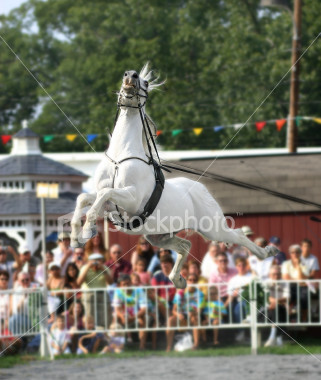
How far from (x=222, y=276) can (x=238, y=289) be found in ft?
0.74

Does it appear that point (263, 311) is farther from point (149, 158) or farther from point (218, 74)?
point (218, 74)

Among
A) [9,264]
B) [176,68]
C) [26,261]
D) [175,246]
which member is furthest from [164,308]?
[176,68]

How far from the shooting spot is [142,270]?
Result: 12.4m

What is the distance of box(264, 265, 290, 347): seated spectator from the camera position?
12109 millimetres

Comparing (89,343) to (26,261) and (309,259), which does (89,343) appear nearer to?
(26,261)

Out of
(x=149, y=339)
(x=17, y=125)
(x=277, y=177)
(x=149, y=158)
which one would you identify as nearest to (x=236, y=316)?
(x=149, y=339)

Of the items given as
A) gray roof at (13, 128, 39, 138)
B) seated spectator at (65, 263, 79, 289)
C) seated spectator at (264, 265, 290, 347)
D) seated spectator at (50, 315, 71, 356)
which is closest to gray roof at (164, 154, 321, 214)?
seated spectator at (264, 265, 290, 347)

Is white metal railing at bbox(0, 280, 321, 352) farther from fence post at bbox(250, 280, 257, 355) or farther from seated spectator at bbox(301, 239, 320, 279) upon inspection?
seated spectator at bbox(301, 239, 320, 279)

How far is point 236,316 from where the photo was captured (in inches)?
484

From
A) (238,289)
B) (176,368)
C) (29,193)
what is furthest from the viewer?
(29,193)

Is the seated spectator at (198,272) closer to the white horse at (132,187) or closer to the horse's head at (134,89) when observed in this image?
the white horse at (132,187)

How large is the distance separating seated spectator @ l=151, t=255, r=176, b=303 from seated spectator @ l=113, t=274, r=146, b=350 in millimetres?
204

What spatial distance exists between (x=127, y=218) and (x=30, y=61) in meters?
32.7

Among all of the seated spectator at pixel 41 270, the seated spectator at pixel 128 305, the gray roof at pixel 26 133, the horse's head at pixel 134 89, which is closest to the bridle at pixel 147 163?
the horse's head at pixel 134 89
